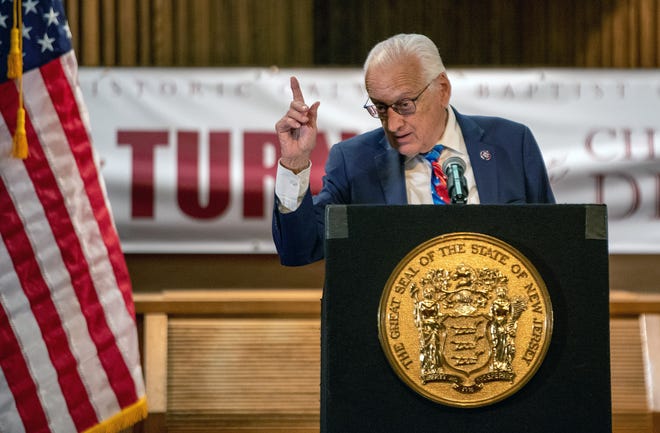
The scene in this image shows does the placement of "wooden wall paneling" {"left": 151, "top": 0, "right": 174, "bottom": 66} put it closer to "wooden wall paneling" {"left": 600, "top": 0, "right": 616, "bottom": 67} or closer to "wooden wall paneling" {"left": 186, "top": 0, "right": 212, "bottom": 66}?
"wooden wall paneling" {"left": 186, "top": 0, "right": 212, "bottom": 66}

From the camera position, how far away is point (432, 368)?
5.65 feet

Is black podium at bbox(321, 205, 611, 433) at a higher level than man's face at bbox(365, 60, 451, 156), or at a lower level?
lower

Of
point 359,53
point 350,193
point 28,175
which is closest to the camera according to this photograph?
point 350,193

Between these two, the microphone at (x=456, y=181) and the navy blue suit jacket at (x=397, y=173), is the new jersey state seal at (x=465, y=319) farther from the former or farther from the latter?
the navy blue suit jacket at (x=397, y=173)

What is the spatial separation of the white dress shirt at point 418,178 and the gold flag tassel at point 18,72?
1.24 m

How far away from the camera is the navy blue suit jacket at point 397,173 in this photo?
2.15 meters

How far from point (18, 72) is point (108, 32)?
3.70ft

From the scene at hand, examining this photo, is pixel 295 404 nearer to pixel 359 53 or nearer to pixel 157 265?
pixel 157 265

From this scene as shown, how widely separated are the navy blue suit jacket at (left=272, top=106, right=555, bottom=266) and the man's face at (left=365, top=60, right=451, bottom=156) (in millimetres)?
61

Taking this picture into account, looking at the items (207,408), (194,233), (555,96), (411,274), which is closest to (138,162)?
(194,233)

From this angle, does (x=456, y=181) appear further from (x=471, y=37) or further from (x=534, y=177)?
(x=471, y=37)

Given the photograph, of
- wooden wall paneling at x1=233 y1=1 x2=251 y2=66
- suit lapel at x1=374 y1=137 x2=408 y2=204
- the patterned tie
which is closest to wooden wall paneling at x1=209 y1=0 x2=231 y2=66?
wooden wall paneling at x1=233 y1=1 x2=251 y2=66

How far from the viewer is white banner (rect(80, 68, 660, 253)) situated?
3967 mm

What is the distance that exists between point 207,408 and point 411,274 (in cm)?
241
